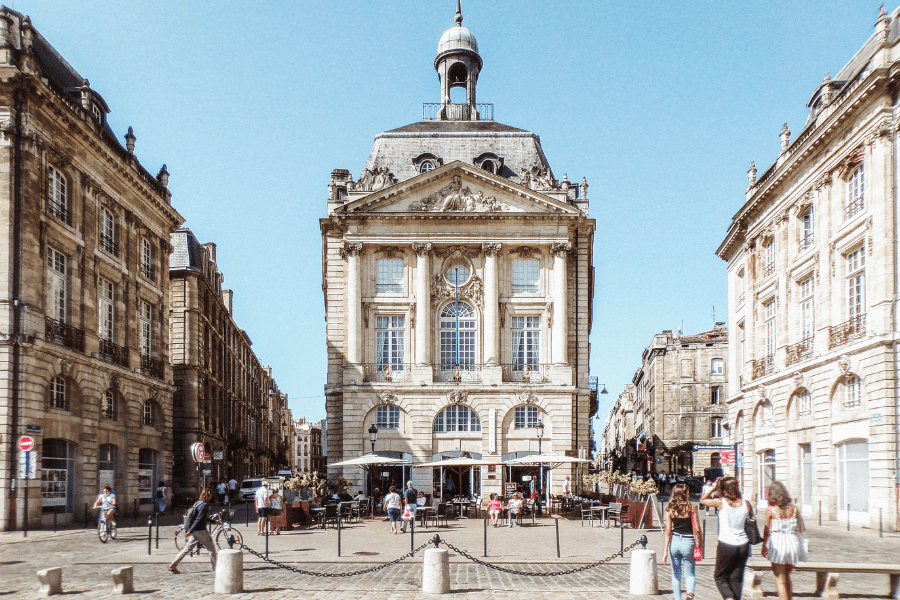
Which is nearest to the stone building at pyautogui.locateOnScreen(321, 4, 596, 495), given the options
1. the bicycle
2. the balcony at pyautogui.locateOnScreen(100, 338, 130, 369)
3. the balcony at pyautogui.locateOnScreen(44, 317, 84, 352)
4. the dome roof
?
the dome roof

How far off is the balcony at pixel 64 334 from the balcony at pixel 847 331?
24.3 meters

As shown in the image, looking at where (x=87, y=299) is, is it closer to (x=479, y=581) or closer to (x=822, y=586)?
(x=479, y=581)

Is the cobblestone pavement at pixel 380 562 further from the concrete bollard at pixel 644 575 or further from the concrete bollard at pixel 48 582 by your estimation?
the concrete bollard at pixel 48 582

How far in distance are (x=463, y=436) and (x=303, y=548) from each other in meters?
22.3

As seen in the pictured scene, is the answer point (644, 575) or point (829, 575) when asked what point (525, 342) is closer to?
point (829, 575)

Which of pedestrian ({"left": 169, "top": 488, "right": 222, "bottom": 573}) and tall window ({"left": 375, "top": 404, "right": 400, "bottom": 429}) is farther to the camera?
tall window ({"left": 375, "top": 404, "right": 400, "bottom": 429})

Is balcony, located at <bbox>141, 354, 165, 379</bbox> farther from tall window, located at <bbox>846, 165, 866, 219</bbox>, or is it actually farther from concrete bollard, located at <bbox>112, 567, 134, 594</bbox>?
tall window, located at <bbox>846, 165, 866, 219</bbox>

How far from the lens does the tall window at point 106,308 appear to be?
33.8 metres

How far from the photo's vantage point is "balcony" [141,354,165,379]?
38188 mm

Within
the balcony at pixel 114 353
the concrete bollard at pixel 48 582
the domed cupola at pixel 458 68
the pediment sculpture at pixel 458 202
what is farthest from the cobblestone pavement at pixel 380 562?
the domed cupola at pixel 458 68

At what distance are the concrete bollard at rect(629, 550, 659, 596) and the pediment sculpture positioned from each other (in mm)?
31435

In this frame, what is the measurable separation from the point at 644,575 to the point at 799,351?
73.1 ft

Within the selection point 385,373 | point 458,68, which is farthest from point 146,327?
point 458,68

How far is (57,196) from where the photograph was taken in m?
30.5
